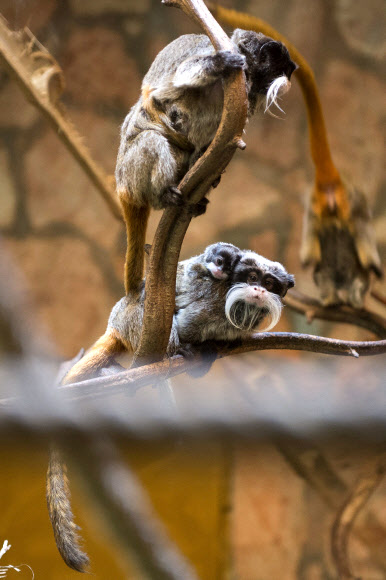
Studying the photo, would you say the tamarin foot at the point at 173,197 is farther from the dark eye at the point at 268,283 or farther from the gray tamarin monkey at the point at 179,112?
the dark eye at the point at 268,283

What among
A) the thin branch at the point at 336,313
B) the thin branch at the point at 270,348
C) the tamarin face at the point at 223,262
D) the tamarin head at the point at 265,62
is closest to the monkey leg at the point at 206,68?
the tamarin head at the point at 265,62

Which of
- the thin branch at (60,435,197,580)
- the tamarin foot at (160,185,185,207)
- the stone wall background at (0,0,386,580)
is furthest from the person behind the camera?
the stone wall background at (0,0,386,580)

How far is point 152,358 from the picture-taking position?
1199mm

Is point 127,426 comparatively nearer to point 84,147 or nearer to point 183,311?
point 183,311

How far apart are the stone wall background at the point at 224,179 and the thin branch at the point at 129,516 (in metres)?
1.44

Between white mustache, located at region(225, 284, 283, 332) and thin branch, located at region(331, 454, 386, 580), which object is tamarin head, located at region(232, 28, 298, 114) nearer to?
white mustache, located at region(225, 284, 283, 332)

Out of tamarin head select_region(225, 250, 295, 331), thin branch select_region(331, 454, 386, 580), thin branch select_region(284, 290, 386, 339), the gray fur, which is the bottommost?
thin branch select_region(331, 454, 386, 580)

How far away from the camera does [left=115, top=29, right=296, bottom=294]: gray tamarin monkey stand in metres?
1.22

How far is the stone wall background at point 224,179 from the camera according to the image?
278cm

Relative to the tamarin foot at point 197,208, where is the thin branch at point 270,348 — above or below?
below

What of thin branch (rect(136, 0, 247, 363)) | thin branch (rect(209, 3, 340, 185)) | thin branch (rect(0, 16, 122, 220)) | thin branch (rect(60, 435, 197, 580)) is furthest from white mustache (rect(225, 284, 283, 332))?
thin branch (rect(0, 16, 122, 220))

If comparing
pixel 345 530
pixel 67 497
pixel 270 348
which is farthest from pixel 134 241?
pixel 345 530

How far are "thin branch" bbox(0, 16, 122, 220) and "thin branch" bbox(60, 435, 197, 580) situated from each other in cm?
145

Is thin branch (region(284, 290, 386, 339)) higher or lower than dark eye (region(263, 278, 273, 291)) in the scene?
lower
